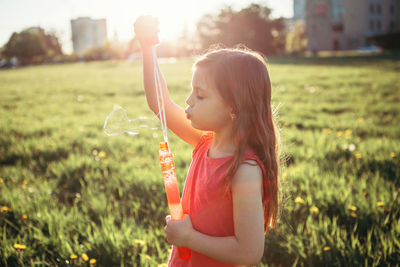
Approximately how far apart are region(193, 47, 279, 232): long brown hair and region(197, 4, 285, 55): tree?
151ft

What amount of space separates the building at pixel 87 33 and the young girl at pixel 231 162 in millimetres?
97091

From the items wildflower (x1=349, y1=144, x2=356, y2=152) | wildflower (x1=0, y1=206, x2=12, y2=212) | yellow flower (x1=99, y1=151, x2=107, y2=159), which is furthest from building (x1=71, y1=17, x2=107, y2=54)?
wildflower (x1=0, y1=206, x2=12, y2=212)

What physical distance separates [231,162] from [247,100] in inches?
8.5

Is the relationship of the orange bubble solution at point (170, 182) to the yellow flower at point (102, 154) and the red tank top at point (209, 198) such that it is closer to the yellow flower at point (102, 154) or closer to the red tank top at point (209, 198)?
the red tank top at point (209, 198)

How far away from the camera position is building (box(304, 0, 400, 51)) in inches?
2051

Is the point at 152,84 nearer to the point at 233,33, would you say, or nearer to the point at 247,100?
the point at 247,100

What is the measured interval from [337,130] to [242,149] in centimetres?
409

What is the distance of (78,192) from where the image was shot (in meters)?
2.98

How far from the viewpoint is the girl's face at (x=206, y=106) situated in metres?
1.10

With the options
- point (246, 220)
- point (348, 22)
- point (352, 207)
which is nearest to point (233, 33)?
point (348, 22)

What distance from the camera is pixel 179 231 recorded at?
3.80ft

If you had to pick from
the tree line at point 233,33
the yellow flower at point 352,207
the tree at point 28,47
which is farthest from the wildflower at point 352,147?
the tree at point 28,47

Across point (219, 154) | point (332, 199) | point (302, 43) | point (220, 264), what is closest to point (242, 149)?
point (219, 154)

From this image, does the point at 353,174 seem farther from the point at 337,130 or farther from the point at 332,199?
the point at 337,130
